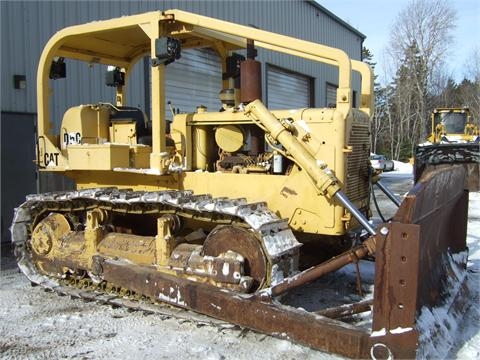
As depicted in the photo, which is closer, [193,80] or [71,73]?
[71,73]

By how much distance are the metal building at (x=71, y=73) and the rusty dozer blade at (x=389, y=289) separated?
406cm

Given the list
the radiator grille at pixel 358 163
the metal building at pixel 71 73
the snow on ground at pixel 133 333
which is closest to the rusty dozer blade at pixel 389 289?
the snow on ground at pixel 133 333

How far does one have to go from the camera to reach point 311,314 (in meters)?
3.74

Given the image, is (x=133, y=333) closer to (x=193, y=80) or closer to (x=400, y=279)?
(x=400, y=279)

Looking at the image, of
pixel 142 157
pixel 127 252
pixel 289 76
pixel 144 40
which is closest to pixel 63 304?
pixel 127 252

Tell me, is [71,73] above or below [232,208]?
above

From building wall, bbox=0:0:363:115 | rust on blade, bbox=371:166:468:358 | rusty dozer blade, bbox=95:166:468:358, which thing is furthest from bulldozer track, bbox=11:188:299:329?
building wall, bbox=0:0:363:115

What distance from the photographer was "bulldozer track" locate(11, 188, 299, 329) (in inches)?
168

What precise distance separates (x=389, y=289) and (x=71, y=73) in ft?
24.6

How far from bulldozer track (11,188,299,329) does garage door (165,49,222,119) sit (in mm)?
5947

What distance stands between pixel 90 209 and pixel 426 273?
3377 millimetres

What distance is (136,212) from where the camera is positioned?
5.17 m

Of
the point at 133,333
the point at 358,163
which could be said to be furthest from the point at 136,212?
the point at 358,163

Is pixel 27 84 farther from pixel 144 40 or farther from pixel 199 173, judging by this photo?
pixel 199 173
